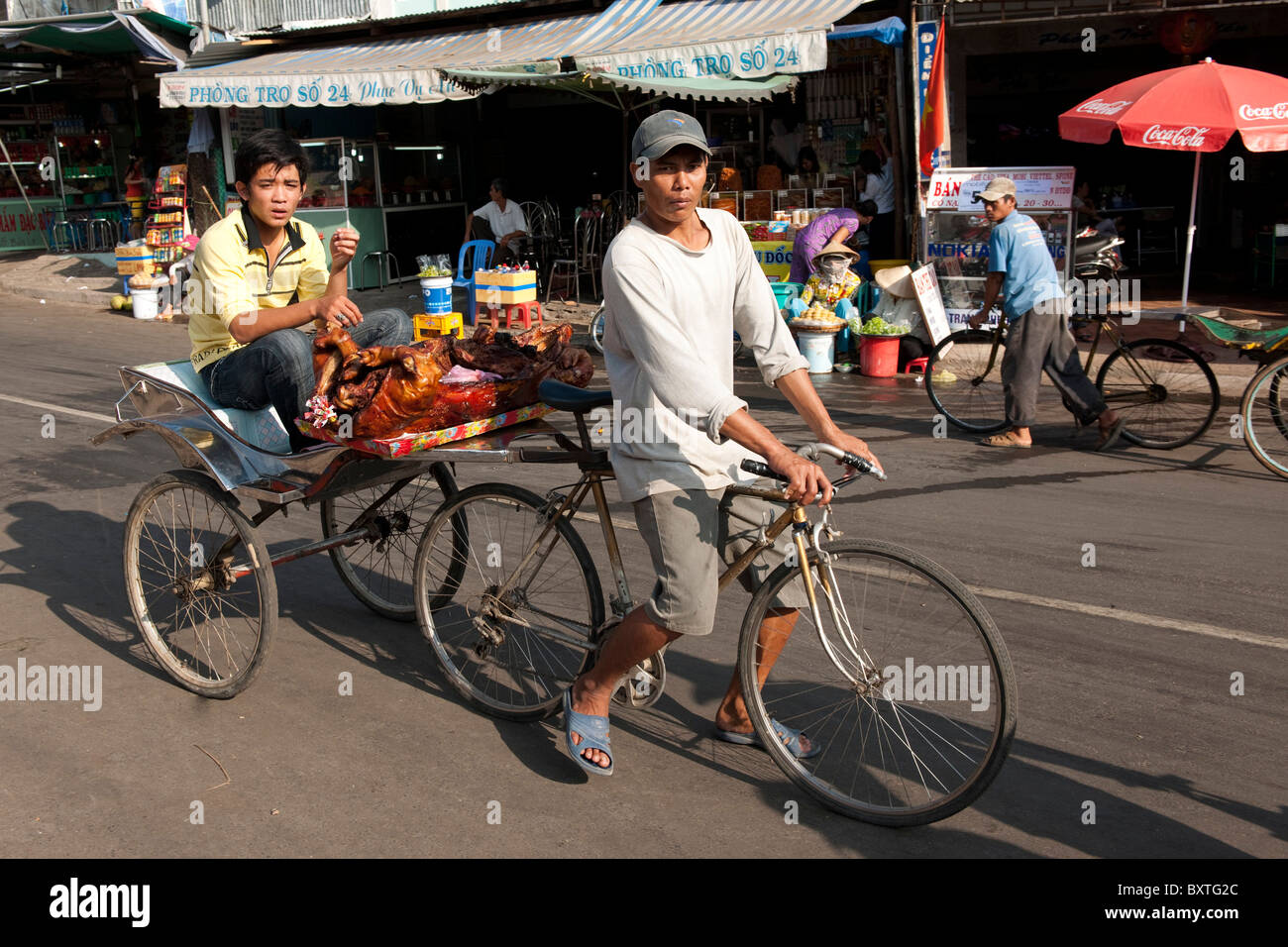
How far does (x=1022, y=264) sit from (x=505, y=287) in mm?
6633

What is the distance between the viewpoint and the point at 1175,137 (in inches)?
376

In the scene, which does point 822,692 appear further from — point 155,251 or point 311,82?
point 155,251

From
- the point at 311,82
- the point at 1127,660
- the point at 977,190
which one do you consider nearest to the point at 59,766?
the point at 1127,660

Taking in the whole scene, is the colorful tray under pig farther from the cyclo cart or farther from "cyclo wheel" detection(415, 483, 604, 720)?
"cyclo wheel" detection(415, 483, 604, 720)

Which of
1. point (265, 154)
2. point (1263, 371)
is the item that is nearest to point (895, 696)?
point (265, 154)

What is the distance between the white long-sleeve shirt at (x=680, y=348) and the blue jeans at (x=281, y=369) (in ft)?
4.33

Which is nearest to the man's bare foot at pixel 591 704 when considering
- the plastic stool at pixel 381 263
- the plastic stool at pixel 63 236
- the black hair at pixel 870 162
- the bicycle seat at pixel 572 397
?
the bicycle seat at pixel 572 397

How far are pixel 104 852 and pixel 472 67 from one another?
473 inches

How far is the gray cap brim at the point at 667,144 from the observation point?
10.3ft

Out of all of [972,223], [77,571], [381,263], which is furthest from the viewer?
[381,263]

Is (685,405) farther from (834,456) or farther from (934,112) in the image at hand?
(934,112)

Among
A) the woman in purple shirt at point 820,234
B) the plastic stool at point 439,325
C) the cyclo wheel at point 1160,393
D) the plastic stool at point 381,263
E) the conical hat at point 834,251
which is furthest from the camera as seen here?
the plastic stool at point 381,263

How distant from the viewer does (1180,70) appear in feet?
32.9

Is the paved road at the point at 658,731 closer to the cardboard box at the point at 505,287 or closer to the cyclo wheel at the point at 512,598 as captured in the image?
the cyclo wheel at the point at 512,598
